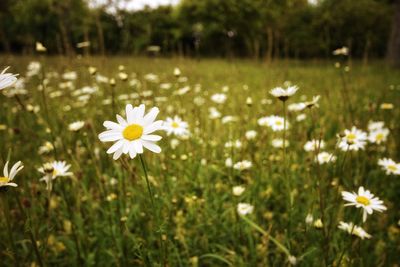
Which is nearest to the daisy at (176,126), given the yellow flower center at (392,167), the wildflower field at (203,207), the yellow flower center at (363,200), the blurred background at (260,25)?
the wildflower field at (203,207)

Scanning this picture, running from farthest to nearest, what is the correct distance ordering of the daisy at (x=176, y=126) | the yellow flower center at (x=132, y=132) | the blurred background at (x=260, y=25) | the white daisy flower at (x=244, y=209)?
the blurred background at (x=260, y=25)
the daisy at (x=176, y=126)
the white daisy flower at (x=244, y=209)
the yellow flower center at (x=132, y=132)

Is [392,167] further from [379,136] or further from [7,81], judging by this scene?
[7,81]

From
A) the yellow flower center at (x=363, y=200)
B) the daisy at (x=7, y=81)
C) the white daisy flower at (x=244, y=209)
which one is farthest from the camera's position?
Result: the white daisy flower at (x=244, y=209)

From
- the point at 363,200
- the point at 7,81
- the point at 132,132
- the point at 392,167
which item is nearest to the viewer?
the point at 7,81

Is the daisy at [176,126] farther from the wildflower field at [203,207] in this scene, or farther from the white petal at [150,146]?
the white petal at [150,146]

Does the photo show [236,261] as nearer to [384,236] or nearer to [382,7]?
[384,236]

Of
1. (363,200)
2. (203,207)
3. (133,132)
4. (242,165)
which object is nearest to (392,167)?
(363,200)

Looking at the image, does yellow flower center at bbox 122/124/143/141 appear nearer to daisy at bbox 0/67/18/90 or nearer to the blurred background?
daisy at bbox 0/67/18/90

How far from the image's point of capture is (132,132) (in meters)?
0.93

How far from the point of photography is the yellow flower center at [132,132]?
3.02 ft

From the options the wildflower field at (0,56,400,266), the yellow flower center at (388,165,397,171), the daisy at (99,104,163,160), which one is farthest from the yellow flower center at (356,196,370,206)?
Result: the daisy at (99,104,163,160)

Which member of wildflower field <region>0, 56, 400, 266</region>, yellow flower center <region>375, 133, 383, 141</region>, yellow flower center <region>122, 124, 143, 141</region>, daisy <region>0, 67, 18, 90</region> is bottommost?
wildflower field <region>0, 56, 400, 266</region>

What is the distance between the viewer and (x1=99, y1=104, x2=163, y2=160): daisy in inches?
34.6

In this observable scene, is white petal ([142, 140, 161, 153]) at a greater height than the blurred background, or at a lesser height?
lesser
